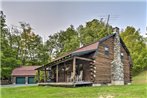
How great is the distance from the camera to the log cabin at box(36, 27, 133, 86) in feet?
70.0

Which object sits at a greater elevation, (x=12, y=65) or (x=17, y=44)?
(x=17, y=44)

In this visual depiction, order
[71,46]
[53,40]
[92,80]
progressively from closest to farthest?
[92,80] < [71,46] < [53,40]

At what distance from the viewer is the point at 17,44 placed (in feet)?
163

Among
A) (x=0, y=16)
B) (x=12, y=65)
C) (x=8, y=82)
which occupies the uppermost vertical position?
(x=0, y=16)

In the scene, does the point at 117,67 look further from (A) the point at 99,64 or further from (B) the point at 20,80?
(B) the point at 20,80

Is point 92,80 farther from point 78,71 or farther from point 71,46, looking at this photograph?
point 71,46

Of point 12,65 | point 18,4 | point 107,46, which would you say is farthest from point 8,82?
point 18,4

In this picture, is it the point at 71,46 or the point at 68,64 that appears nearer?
the point at 68,64

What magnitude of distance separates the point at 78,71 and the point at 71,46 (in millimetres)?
19497

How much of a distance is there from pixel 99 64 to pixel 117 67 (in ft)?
9.08

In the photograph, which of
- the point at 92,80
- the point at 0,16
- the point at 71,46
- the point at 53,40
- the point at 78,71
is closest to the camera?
the point at 92,80

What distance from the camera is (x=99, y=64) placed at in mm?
21781

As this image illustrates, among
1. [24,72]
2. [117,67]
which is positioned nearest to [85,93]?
[117,67]

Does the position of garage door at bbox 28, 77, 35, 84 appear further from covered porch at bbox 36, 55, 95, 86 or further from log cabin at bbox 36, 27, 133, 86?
covered porch at bbox 36, 55, 95, 86
